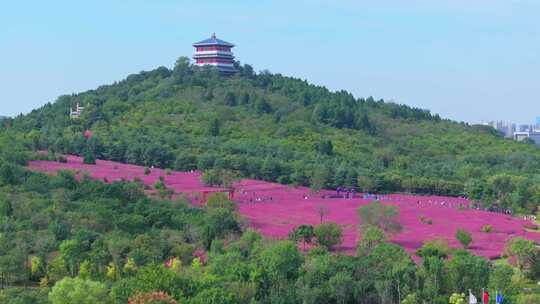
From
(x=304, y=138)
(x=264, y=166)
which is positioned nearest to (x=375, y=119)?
(x=304, y=138)

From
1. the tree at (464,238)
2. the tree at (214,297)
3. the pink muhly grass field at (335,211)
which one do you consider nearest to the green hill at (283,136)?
the pink muhly grass field at (335,211)

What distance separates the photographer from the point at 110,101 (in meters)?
79.9

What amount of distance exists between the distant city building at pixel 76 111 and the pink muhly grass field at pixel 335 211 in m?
19.2

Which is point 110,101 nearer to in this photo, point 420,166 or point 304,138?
point 304,138

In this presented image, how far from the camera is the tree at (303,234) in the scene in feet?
117

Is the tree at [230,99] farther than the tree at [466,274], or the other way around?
the tree at [230,99]

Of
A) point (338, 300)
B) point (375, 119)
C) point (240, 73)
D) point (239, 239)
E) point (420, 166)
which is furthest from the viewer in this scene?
point (240, 73)

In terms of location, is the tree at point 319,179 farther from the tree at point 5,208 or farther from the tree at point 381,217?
the tree at point 5,208

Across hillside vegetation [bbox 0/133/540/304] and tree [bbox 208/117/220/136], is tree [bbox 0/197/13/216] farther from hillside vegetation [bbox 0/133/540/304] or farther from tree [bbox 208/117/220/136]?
tree [bbox 208/117/220/136]

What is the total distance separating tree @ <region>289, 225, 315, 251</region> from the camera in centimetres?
3569

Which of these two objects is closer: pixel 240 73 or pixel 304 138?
pixel 304 138

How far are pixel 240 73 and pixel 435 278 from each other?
68296 mm

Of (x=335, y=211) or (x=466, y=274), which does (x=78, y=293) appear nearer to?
(x=466, y=274)

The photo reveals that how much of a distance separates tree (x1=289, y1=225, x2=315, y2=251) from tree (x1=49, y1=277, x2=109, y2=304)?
41.5ft
